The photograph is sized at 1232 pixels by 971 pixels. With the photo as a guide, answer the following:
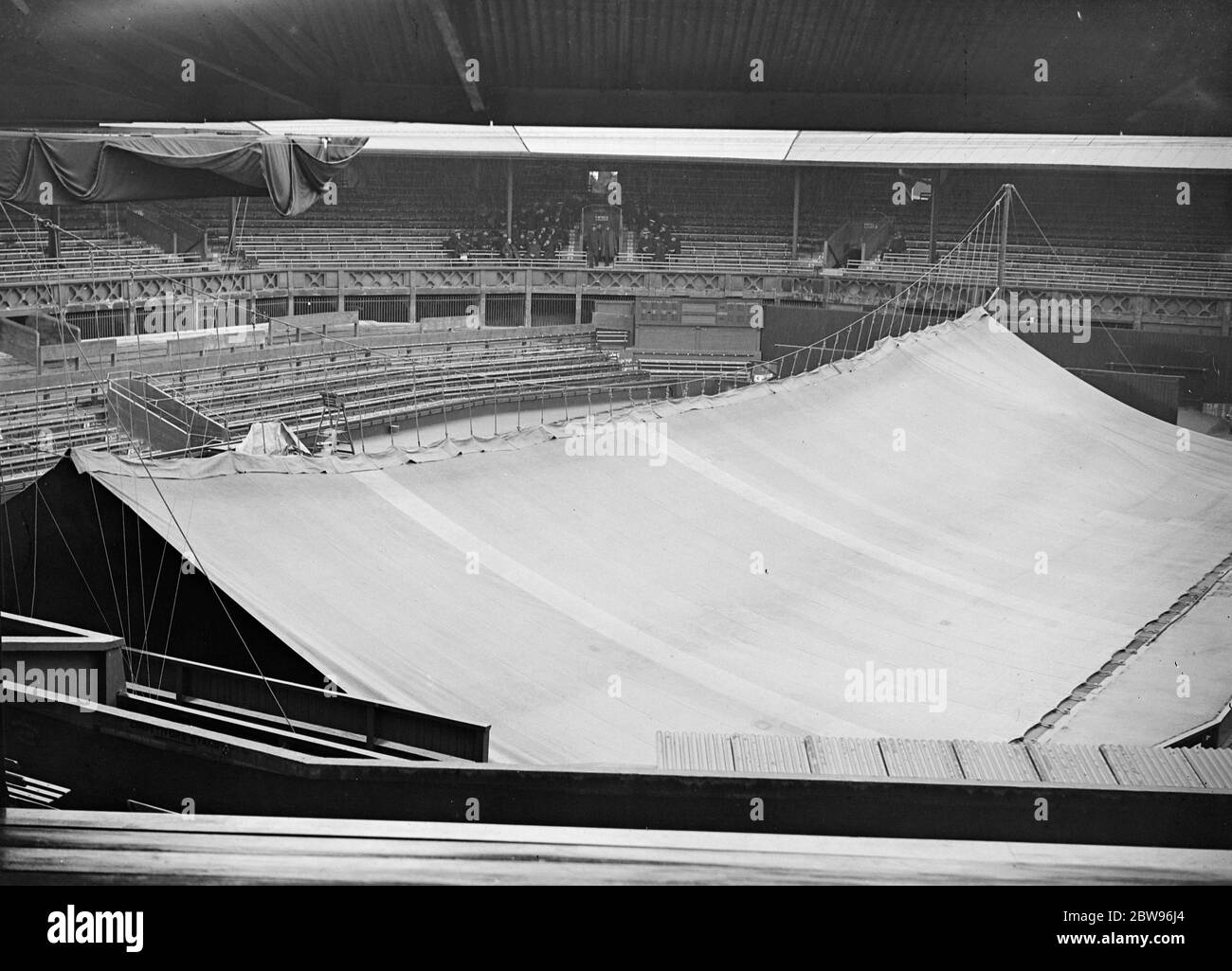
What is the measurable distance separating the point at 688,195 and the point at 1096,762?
25.6m

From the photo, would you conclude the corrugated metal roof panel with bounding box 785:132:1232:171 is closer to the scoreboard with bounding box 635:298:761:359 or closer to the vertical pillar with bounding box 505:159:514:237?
the scoreboard with bounding box 635:298:761:359

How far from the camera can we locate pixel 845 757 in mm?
3037

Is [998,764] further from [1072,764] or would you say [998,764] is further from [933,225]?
[933,225]

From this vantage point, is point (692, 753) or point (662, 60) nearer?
point (662, 60)

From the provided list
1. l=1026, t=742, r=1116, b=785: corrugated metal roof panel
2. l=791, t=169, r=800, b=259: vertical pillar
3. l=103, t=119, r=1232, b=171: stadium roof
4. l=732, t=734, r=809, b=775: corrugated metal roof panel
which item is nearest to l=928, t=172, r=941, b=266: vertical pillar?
l=103, t=119, r=1232, b=171: stadium roof

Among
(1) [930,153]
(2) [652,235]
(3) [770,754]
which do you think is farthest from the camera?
(2) [652,235]

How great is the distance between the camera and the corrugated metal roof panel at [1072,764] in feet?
8.56

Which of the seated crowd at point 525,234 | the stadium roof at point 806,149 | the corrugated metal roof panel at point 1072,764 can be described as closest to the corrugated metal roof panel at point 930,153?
the stadium roof at point 806,149

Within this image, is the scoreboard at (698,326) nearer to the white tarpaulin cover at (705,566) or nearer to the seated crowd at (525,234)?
the seated crowd at (525,234)

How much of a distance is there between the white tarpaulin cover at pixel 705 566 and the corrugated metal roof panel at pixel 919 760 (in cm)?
171

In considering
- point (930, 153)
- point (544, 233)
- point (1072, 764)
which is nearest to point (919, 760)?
point (1072, 764)

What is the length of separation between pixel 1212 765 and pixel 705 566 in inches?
153

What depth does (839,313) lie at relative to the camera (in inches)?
870

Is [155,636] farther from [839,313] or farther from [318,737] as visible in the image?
[839,313]
